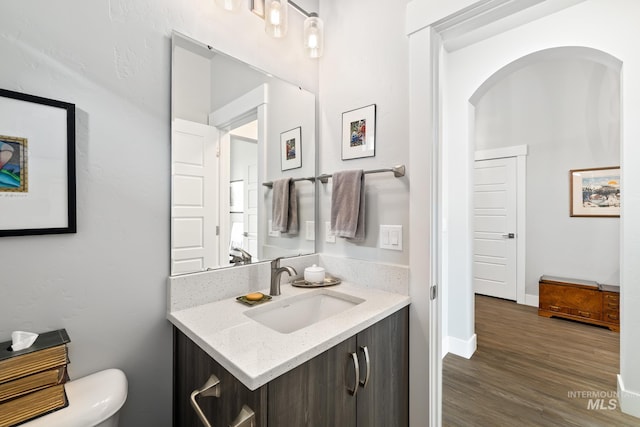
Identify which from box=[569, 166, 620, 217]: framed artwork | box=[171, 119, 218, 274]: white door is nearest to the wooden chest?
box=[569, 166, 620, 217]: framed artwork

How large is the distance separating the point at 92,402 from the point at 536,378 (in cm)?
270

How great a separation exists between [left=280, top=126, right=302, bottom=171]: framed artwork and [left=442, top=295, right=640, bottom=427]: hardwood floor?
1777 mm

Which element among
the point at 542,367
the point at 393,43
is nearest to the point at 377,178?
the point at 393,43

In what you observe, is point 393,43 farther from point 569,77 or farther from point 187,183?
point 569,77

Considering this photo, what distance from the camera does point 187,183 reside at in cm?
114

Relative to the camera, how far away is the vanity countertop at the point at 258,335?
714 mm

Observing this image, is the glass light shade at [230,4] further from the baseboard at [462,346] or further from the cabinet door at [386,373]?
the baseboard at [462,346]

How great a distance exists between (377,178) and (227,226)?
0.76 metres

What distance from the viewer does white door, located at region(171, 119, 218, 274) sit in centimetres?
110

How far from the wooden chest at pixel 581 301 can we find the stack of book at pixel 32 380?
14.2 feet

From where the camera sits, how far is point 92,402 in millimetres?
783

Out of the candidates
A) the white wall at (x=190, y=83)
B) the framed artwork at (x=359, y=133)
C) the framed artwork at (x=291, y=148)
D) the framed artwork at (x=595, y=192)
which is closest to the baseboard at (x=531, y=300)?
the framed artwork at (x=595, y=192)

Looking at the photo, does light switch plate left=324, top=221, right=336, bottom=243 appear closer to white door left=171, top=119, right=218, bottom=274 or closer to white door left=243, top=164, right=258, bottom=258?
white door left=243, top=164, right=258, bottom=258

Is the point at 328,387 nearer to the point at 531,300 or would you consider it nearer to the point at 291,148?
the point at 291,148
